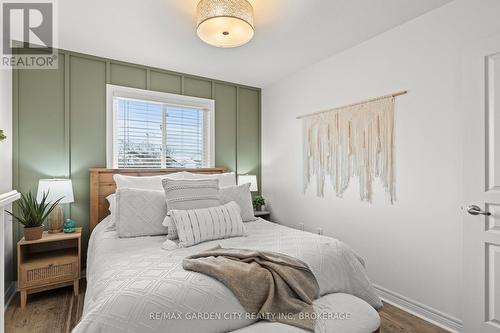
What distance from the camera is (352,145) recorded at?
2922mm

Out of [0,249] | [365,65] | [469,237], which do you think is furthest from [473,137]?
[0,249]

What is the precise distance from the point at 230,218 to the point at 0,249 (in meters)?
1.43

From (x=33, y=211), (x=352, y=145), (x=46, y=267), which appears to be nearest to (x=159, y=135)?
(x=33, y=211)

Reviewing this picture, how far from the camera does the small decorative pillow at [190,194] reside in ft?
7.77

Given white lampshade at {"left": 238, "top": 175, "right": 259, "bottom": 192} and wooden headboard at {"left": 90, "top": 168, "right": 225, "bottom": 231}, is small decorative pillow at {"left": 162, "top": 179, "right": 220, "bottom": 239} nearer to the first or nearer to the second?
wooden headboard at {"left": 90, "top": 168, "right": 225, "bottom": 231}

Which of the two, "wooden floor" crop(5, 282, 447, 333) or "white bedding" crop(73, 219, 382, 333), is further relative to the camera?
"wooden floor" crop(5, 282, 447, 333)

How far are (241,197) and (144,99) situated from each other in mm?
1801

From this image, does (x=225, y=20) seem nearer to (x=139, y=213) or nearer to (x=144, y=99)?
(x=139, y=213)

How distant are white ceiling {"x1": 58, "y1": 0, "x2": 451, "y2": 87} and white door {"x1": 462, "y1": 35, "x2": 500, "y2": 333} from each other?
68cm

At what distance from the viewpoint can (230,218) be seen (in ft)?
7.55

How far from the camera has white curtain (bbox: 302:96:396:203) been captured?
2600 millimetres

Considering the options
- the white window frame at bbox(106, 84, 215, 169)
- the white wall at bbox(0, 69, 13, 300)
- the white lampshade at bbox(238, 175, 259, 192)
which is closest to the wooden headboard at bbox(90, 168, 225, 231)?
the white window frame at bbox(106, 84, 215, 169)

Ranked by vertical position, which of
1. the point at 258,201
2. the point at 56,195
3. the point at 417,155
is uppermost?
the point at 417,155

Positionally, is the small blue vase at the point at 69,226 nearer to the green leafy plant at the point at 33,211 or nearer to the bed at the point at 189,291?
the green leafy plant at the point at 33,211
